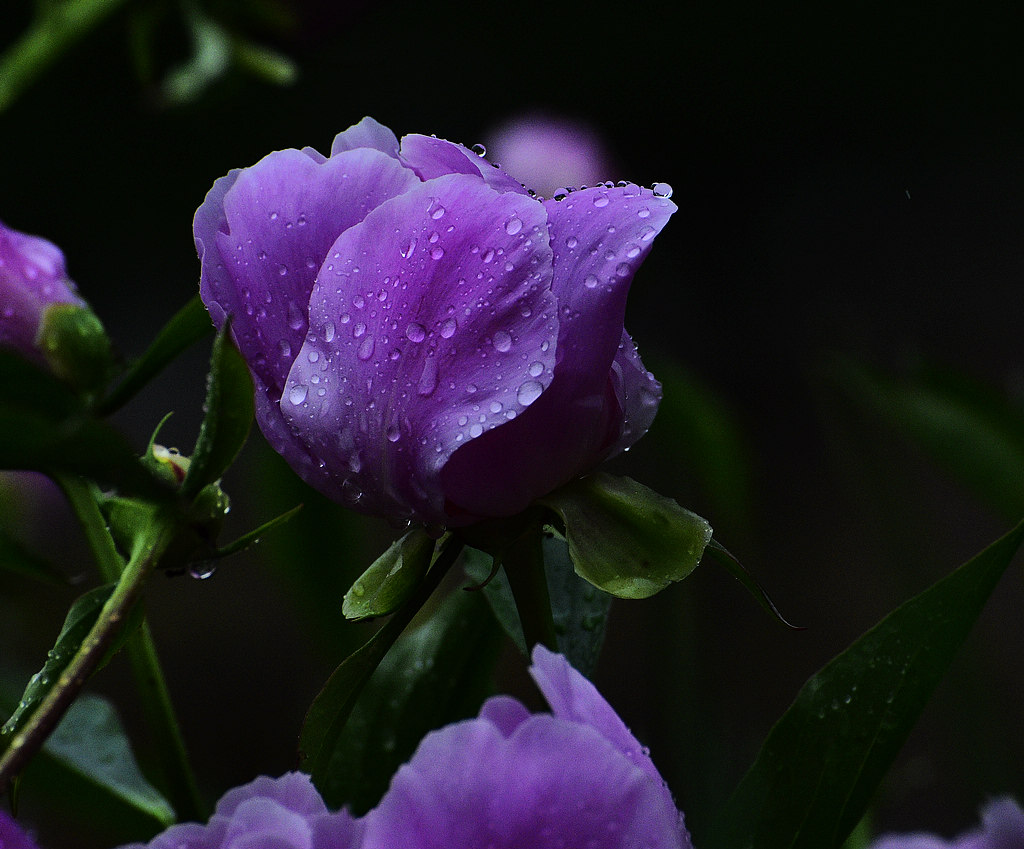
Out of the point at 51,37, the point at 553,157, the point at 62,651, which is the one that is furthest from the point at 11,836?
the point at 553,157

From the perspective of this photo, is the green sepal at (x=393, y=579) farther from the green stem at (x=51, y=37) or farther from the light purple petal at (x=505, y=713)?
the green stem at (x=51, y=37)

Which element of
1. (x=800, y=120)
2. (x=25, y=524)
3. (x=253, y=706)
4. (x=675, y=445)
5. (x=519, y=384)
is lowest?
(x=253, y=706)

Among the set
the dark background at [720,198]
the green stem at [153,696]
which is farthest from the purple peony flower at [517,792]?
the dark background at [720,198]

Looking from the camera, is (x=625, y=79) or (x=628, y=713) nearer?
(x=628, y=713)

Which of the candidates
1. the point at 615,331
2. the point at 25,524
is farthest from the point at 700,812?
the point at 25,524

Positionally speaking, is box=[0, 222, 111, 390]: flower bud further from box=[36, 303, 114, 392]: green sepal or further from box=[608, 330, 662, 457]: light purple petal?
box=[608, 330, 662, 457]: light purple petal

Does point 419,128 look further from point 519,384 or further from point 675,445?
point 519,384
